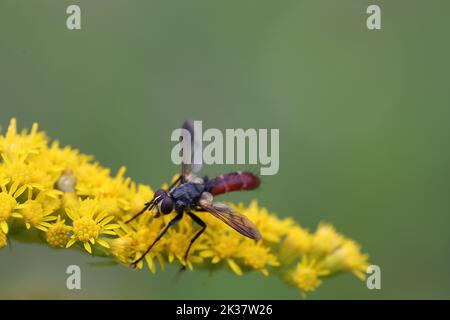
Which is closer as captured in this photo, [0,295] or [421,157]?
[0,295]

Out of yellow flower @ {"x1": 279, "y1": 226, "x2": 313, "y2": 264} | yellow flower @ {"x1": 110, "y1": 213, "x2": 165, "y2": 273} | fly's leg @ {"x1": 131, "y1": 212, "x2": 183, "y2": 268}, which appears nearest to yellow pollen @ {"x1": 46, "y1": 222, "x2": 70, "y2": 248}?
yellow flower @ {"x1": 110, "y1": 213, "x2": 165, "y2": 273}

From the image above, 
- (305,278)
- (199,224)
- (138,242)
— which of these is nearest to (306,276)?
(305,278)

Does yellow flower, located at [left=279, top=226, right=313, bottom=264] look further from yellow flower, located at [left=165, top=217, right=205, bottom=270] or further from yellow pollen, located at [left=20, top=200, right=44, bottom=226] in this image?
yellow pollen, located at [left=20, top=200, right=44, bottom=226]

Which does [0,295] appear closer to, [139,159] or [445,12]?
[139,159]

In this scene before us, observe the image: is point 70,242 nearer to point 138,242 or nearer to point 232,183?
point 138,242
